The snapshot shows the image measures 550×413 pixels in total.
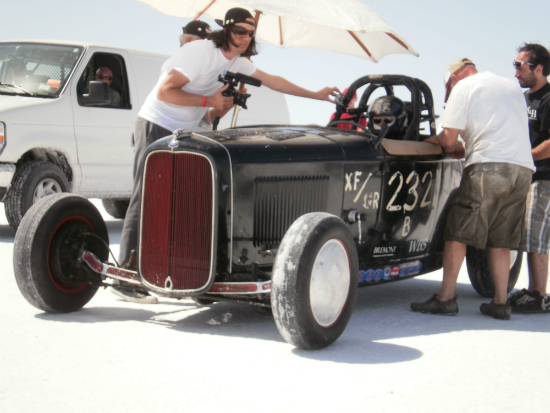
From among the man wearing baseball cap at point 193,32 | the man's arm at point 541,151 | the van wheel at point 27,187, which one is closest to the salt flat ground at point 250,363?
the man's arm at point 541,151

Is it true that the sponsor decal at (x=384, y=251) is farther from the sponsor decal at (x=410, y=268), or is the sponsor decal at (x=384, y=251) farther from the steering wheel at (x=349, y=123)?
the steering wheel at (x=349, y=123)

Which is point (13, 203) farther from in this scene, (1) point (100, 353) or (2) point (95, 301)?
(1) point (100, 353)

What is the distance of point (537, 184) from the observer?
227 inches

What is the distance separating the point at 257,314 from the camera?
516cm

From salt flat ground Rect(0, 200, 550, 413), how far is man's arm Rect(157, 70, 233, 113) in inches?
56.5

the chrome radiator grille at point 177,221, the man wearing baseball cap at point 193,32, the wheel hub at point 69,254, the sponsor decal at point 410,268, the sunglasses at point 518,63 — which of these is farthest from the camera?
the man wearing baseball cap at point 193,32

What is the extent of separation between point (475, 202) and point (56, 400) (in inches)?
128

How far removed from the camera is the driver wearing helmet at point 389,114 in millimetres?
5875

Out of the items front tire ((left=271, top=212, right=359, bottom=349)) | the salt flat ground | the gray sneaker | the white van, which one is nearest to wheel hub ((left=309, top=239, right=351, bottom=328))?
front tire ((left=271, top=212, right=359, bottom=349))

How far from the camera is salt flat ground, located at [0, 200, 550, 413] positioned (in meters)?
3.32

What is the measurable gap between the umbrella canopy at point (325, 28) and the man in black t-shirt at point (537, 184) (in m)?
1.08

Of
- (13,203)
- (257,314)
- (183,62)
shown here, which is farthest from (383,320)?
(13,203)

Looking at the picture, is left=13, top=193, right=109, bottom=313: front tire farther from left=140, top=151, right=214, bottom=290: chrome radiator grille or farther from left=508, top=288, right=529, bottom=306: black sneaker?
left=508, top=288, right=529, bottom=306: black sneaker

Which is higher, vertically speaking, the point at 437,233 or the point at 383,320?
the point at 437,233
